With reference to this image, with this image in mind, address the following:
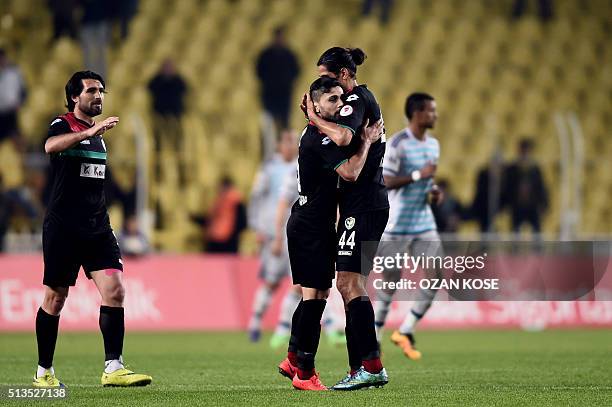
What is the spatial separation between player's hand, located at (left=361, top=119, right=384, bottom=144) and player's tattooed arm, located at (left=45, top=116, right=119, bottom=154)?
1.73 meters

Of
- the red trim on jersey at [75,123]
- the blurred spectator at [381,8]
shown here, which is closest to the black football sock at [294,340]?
the red trim on jersey at [75,123]

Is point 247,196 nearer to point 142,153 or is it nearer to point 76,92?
point 142,153

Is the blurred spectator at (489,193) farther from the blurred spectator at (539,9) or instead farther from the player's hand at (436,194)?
the blurred spectator at (539,9)

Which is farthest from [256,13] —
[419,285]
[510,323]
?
[419,285]

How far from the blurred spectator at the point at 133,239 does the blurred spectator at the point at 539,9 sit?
13053mm

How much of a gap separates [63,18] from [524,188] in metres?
9.28

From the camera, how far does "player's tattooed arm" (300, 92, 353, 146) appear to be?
8633 mm

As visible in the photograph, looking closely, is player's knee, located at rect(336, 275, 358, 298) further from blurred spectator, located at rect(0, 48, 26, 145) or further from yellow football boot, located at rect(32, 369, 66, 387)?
blurred spectator, located at rect(0, 48, 26, 145)

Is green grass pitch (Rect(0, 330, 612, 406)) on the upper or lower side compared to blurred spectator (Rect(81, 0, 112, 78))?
lower

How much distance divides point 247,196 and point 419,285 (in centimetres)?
992

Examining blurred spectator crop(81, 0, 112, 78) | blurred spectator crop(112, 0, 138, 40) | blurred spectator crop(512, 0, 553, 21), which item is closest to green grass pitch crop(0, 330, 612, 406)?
blurred spectator crop(81, 0, 112, 78)

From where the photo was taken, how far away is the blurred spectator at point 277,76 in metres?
22.5

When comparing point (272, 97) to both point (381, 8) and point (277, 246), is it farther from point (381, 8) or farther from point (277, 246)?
point (277, 246)

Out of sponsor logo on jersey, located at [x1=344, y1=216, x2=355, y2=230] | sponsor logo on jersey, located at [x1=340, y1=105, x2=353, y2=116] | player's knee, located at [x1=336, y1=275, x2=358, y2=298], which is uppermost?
sponsor logo on jersey, located at [x1=340, y1=105, x2=353, y2=116]
